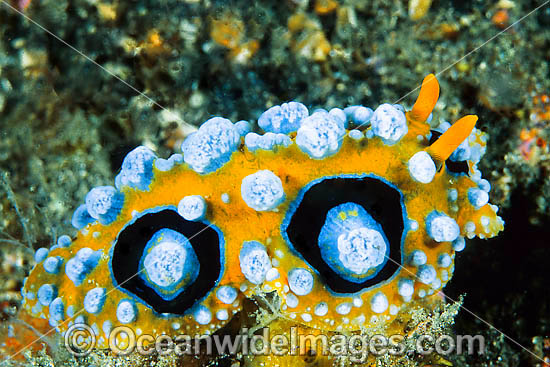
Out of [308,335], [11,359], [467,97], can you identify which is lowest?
[11,359]

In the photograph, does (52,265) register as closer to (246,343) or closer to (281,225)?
(246,343)

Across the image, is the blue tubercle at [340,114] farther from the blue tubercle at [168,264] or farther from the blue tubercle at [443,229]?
→ the blue tubercle at [168,264]

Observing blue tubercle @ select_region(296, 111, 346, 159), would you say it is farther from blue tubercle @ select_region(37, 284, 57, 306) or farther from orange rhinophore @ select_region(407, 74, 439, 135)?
blue tubercle @ select_region(37, 284, 57, 306)

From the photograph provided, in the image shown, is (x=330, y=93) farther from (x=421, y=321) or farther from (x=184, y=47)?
(x=421, y=321)

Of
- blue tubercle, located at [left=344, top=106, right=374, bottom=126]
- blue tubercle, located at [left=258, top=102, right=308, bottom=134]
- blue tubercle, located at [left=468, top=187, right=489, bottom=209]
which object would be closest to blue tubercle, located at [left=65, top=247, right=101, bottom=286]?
blue tubercle, located at [left=258, top=102, right=308, bottom=134]

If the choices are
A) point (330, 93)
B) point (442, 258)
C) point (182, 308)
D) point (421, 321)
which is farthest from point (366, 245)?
point (330, 93)
